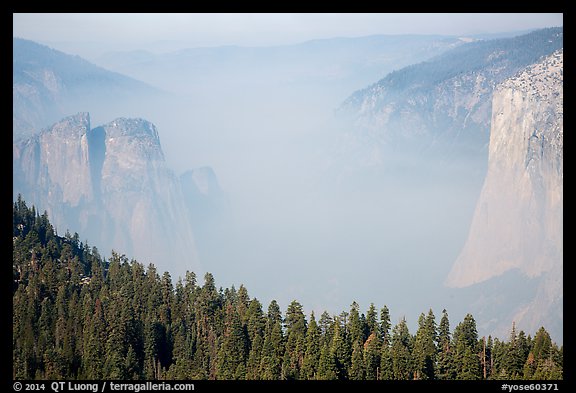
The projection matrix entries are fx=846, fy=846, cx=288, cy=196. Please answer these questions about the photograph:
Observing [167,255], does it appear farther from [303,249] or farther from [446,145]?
[446,145]

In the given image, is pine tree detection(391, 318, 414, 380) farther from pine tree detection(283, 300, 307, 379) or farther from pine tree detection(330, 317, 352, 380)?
pine tree detection(283, 300, 307, 379)

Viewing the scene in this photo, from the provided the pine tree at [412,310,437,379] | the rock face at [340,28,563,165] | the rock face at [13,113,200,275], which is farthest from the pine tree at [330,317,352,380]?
the rock face at [340,28,563,165]

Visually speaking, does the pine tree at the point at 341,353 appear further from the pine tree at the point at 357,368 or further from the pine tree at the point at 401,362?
the pine tree at the point at 401,362

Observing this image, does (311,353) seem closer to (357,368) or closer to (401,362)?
(357,368)

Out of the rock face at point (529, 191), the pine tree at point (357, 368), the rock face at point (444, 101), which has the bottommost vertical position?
the pine tree at point (357, 368)

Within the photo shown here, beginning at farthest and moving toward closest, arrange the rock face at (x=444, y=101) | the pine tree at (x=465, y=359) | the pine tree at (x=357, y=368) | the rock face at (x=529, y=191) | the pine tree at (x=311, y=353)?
1. the rock face at (x=444, y=101)
2. the rock face at (x=529, y=191)
3. the pine tree at (x=465, y=359)
4. the pine tree at (x=311, y=353)
5. the pine tree at (x=357, y=368)

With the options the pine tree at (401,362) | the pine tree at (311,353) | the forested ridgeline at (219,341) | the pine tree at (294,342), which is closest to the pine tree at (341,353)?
the forested ridgeline at (219,341)

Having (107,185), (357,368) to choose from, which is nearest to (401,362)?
(357,368)

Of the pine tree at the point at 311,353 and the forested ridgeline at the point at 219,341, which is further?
the forested ridgeline at the point at 219,341

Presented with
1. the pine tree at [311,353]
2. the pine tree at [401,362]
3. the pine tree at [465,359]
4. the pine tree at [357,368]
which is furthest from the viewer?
the pine tree at [465,359]
